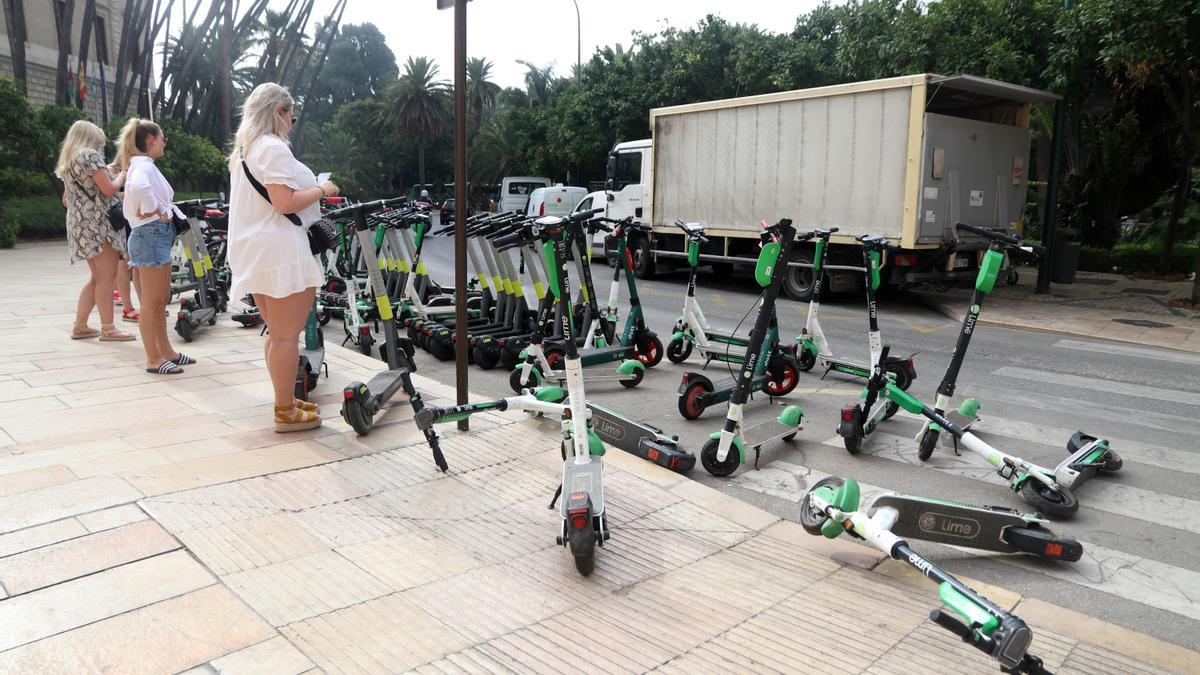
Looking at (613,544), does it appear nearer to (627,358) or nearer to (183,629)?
(183,629)

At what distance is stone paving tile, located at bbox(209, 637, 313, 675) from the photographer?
98.0 inches

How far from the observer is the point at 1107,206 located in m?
18.2

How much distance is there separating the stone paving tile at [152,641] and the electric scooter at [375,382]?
1562 millimetres

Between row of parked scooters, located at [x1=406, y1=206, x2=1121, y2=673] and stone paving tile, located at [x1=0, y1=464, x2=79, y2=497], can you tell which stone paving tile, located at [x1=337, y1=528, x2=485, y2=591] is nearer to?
row of parked scooters, located at [x1=406, y1=206, x2=1121, y2=673]

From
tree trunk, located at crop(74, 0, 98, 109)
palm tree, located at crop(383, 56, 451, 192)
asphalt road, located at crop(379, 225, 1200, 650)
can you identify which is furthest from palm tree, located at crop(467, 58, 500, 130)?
asphalt road, located at crop(379, 225, 1200, 650)

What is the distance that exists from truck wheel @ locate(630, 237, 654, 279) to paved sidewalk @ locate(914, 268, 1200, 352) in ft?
17.2

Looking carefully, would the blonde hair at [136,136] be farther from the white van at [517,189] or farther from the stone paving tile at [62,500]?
the white van at [517,189]

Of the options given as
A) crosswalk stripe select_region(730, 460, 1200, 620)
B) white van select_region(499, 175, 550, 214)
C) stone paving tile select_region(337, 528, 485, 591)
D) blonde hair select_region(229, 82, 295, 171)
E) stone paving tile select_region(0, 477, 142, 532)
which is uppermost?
white van select_region(499, 175, 550, 214)

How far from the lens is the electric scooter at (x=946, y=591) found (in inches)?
93.4

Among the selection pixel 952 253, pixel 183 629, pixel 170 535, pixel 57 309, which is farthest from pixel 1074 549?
pixel 57 309

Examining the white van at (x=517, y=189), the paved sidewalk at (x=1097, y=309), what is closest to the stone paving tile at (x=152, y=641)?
the paved sidewalk at (x=1097, y=309)

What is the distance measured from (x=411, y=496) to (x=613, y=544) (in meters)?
1.08

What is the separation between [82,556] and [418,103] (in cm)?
5909

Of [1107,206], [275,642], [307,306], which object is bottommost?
[275,642]
